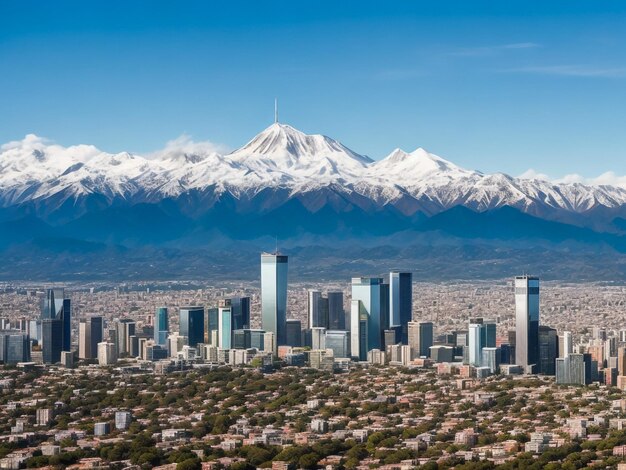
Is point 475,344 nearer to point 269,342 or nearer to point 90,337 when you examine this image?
point 269,342

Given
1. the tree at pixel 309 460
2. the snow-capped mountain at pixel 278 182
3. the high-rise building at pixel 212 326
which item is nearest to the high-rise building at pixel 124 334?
the high-rise building at pixel 212 326

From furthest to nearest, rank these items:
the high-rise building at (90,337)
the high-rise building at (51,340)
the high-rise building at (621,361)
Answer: the high-rise building at (90,337) → the high-rise building at (51,340) → the high-rise building at (621,361)

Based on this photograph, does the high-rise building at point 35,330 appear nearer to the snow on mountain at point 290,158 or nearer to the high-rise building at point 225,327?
the high-rise building at point 225,327

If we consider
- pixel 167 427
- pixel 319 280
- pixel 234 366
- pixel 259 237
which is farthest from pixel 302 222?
pixel 167 427

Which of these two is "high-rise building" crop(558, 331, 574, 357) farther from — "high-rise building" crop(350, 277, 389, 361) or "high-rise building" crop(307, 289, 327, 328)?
"high-rise building" crop(307, 289, 327, 328)

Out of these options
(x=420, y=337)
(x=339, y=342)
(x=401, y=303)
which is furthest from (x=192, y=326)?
(x=401, y=303)

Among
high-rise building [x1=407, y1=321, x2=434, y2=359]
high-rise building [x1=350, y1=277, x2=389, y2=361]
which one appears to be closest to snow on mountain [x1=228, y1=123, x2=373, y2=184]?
high-rise building [x1=350, y1=277, x2=389, y2=361]

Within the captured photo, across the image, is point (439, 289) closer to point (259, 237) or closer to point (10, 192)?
point (259, 237)
